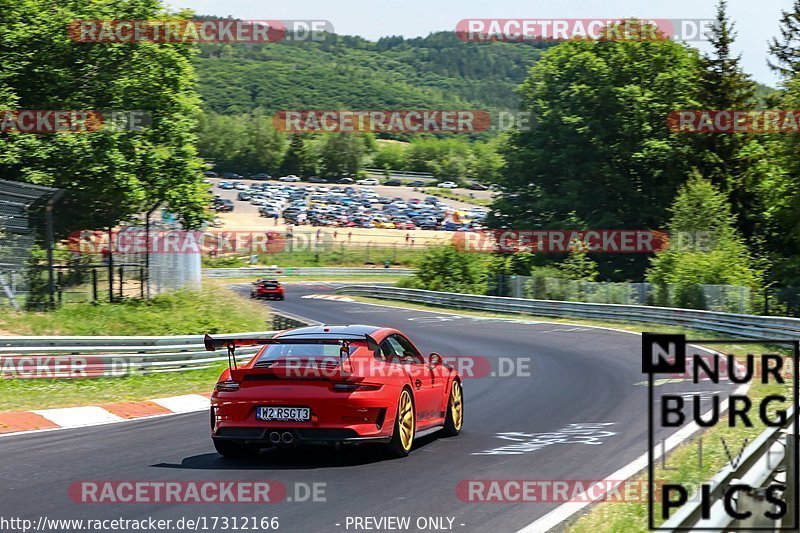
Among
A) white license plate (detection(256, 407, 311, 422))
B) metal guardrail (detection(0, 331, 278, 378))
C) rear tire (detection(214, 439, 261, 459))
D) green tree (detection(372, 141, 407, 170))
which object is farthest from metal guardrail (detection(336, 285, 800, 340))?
green tree (detection(372, 141, 407, 170))

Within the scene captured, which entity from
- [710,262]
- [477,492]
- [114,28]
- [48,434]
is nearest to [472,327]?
[710,262]

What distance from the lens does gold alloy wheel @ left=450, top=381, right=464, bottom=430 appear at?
12438 millimetres

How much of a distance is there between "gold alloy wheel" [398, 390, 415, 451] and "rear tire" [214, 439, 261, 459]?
1.41 meters

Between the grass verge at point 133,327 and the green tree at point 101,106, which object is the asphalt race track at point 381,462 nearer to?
the grass verge at point 133,327

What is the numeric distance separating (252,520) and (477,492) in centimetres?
205

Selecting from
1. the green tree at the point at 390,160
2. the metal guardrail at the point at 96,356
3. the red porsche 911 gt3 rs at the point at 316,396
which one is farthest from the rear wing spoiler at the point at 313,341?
the green tree at the point at 390,160

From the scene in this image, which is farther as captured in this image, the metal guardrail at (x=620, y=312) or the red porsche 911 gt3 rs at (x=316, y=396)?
the metal guardrail at (x=620, y=312)

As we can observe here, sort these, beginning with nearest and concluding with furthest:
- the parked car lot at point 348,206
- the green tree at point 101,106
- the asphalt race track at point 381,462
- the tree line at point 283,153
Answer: the asphalt race track at point 381,462
the green tree at point 101,106
the parked car lot at point 348,206
the tree line at point 283,153

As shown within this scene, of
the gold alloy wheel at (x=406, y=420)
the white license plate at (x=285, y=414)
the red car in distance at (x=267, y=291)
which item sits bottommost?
the red car in distance at (x=267, y=291)

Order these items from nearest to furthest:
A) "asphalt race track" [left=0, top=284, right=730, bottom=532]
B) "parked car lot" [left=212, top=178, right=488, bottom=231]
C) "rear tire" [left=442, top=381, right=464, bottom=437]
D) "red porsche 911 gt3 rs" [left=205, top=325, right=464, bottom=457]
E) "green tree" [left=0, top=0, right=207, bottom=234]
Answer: "asphalt race track" [left=0, top=284, right=730, bottom=532], "red porsche 911 gt3 rs" [left=205, top=325, right=464, bottom=457], "rear tire" [left=442, top=381, right=464, bottom=437], "green tree" [left=0, top=0, right=207, bottom=234], "parked car lot" [left=212, top=178, right=488, bottom=231]

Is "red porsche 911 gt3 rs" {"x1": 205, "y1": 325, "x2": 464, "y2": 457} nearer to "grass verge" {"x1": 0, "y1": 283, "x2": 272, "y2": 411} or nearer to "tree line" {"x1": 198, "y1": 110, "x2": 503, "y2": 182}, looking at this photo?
"grass verge" {"x1": 0, "y1": 283, "x2": 272, "y2": 411}

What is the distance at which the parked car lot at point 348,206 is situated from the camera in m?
107

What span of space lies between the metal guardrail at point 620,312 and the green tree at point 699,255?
2.87 meters

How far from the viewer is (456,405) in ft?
41.4
